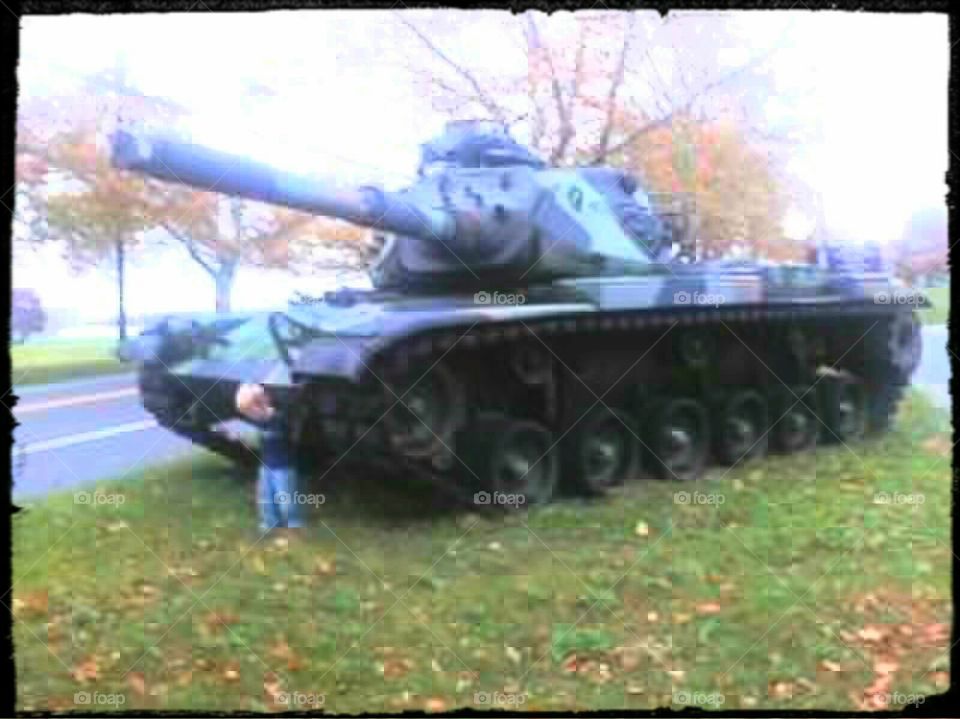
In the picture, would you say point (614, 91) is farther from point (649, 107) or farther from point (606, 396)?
point (606, 396)

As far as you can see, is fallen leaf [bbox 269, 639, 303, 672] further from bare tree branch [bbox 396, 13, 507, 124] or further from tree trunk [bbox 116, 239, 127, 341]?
bare tree branch [bbox 396, 13, 507, 124]

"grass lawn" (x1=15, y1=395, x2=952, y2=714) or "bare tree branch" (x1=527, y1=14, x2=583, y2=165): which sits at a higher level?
"bare tree branch" (x1=527, y1=14, x2=583, y2=165)

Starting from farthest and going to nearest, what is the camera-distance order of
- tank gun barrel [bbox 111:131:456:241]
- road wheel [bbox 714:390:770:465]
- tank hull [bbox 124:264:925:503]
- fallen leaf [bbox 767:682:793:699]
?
road wheel [bbox 714:390:770:465] → tank hull [bbox 124:264:925:503] → fallen leaf [bbox 767:682:793:699] → tank gun barrel [bbox 111:131:456:241]

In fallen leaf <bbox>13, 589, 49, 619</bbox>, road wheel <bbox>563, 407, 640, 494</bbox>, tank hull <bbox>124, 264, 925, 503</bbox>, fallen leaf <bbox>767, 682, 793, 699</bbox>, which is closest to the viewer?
fallen leaf <bbox>767, 682, 793, 699</bbox>

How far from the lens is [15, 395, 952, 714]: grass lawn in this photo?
252 centimetres

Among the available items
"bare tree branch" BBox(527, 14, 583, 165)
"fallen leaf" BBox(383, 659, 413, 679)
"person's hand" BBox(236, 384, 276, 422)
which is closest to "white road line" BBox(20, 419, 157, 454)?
"person's hand" BBox(236, 384, 276, 422)

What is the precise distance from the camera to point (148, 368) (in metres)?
2.84

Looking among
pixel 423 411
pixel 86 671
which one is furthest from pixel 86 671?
pixel 423 411

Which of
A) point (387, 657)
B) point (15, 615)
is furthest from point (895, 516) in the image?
point (15, 615)

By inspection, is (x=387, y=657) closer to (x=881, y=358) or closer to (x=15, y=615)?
(x=15, y=615)

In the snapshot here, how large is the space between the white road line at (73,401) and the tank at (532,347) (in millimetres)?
78

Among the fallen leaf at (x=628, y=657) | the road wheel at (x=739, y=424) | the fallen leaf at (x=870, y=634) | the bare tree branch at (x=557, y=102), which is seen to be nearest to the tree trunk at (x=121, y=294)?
the bare tree branch at (x=557, y=102)

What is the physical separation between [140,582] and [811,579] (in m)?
1.97

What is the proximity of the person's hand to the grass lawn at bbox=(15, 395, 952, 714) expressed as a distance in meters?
0.20
